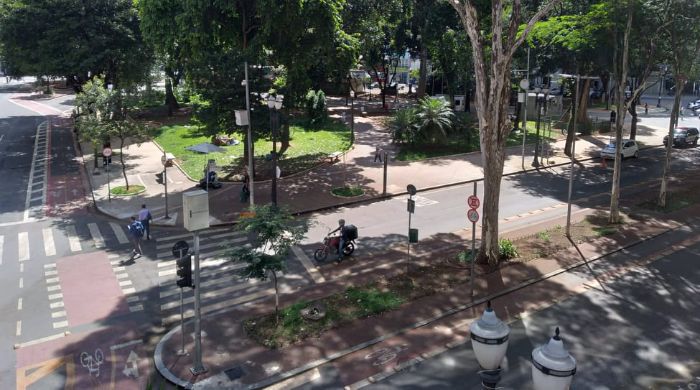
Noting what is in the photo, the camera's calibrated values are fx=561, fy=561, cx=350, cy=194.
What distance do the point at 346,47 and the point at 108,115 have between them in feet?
44.9

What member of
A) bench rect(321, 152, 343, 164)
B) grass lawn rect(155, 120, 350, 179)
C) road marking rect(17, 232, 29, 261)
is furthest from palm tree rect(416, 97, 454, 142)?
road marking rect(17, 232, 29, 261)

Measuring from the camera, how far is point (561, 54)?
4172 cm

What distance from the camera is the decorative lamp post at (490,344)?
217 inches

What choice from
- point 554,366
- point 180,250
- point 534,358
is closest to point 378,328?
point 180,250

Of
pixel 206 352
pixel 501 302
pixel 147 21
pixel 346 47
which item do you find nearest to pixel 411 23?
pixel 346 47

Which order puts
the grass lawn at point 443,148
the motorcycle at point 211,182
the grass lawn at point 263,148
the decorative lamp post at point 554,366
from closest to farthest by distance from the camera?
the decorative lamp post at point 554,366 → the motorcycle at point 211,182 → the grass lawn at point 263,148 → the grass lawn at point 443,148

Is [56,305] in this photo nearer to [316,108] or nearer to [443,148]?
[443,148]

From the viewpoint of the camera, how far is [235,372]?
1281 centimetres

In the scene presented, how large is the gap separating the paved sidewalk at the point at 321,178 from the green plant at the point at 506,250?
9373 mm

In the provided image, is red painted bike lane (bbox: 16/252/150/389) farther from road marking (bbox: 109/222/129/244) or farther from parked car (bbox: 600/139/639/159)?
parked car (bbox: 600/139/639/159)

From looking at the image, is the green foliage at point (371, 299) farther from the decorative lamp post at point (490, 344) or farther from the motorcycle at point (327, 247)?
the decorative lamp post at point (490, 344)

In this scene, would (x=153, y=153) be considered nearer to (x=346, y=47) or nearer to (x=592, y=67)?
(x=346, y=47)

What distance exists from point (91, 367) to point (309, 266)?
785 cm

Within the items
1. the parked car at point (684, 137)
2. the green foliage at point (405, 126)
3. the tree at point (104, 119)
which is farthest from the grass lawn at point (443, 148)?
the tree at point (104, 119)
